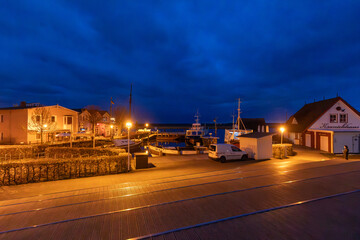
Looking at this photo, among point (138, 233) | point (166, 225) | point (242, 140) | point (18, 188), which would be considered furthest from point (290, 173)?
point (18, 188)

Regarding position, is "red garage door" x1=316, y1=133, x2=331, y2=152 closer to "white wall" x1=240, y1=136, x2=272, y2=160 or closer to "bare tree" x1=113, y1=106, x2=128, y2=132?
"white wall" x1=240, y1=136, x2=272, y2=160

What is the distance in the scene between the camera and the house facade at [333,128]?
2295cm

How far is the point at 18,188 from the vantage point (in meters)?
9.48

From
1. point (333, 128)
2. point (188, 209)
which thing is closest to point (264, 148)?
point (188, 209)

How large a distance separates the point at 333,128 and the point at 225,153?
22.0 m

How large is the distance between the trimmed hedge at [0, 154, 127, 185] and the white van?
8.25 metres

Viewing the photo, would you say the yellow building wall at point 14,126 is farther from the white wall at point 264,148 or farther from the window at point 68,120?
the white wall at point 264,148

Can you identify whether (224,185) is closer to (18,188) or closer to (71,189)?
(71,189)

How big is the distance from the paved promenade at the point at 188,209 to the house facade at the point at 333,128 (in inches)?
663

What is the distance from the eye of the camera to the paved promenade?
5031 mm

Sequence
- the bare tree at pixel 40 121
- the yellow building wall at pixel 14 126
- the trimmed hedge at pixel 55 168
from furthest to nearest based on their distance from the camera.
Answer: the yellow building wall at pixel 14 126
the bare tree at pixel 40 121
the trimmed hedge at pixel 55 168

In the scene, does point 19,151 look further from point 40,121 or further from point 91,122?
point 91,122

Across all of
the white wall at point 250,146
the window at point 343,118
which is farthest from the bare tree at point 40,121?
the window at point 343,118

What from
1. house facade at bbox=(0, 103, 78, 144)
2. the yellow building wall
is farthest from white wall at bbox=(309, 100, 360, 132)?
the yellow building wall
